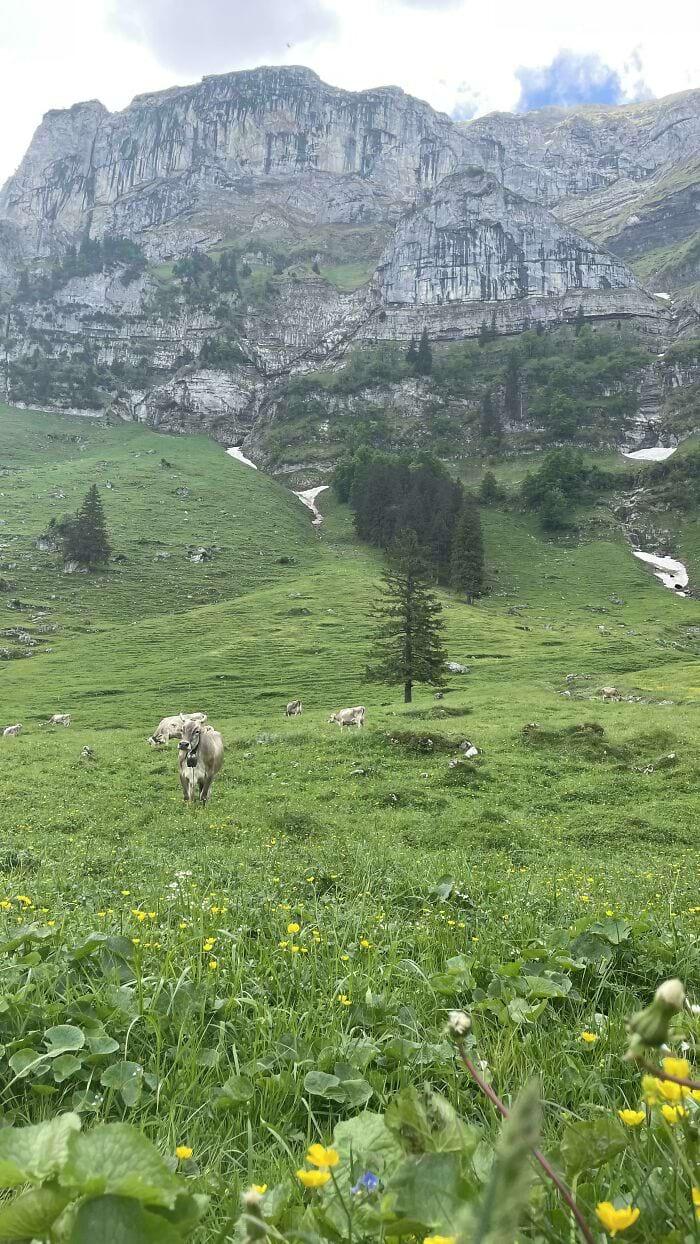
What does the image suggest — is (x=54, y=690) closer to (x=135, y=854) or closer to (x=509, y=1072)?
(x=135, y=854)

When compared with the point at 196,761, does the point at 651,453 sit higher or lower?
higher

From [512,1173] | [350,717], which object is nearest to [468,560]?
[350,717]

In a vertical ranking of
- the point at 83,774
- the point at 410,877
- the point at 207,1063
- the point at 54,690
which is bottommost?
the point at 54,690

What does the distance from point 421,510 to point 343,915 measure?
10648 cm

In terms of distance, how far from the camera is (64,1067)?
8.81 ft

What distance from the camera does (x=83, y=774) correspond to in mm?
21234

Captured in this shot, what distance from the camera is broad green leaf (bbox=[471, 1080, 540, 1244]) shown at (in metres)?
0.55

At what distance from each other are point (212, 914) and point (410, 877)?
10.0 feet

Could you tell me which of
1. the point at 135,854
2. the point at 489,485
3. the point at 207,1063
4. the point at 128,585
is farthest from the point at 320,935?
the point at 489,485

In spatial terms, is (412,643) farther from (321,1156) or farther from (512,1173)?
(512,1173)

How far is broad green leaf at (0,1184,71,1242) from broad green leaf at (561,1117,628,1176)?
1204mm

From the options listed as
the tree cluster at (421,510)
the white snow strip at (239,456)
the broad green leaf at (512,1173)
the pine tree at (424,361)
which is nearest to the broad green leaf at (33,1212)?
the broad green leaf at (512,1173)

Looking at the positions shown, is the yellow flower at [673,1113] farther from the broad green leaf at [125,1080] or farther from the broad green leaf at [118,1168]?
the broad green leaf at [125,1080]

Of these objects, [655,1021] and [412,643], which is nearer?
[655,1021]
